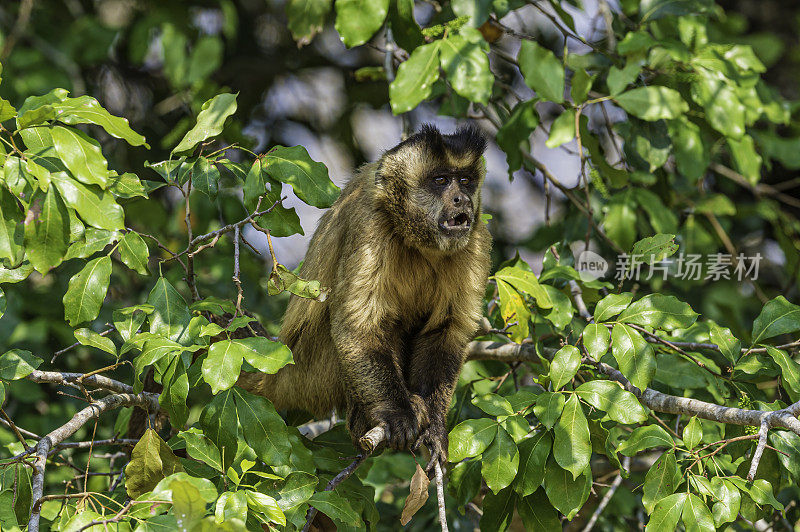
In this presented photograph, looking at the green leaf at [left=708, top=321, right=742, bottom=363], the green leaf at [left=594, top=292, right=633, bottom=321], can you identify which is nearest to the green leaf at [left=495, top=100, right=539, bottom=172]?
the green leaf at [left=594, top=292, right=633, bottom=321]

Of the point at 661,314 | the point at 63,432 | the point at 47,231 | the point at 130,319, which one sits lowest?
the point at 661,314

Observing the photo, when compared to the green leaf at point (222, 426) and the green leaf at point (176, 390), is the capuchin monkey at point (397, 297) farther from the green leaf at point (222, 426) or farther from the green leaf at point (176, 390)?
the green leaf at point (176, 390)

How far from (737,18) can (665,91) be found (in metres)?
4.00

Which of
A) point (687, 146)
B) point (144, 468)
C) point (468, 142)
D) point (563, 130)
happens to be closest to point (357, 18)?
point (468, 142)

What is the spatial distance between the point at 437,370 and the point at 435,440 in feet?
1.27

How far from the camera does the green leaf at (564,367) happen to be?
282 centimetres

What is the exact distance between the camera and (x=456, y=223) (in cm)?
361

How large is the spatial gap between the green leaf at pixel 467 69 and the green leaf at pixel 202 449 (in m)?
1.82

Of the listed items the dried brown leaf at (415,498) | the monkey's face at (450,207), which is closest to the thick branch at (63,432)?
the dried brown leaf at (415,498)

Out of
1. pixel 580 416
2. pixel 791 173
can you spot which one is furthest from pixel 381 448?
pixel 791 173

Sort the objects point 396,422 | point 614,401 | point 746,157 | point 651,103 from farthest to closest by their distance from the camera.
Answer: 1. point 746,157
2. point 651,103
3. point 396,422
4. point 614,401

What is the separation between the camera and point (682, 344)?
3412 mm

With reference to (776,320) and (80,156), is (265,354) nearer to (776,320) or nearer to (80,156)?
(80,156)

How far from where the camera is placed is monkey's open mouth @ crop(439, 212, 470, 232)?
359cm
